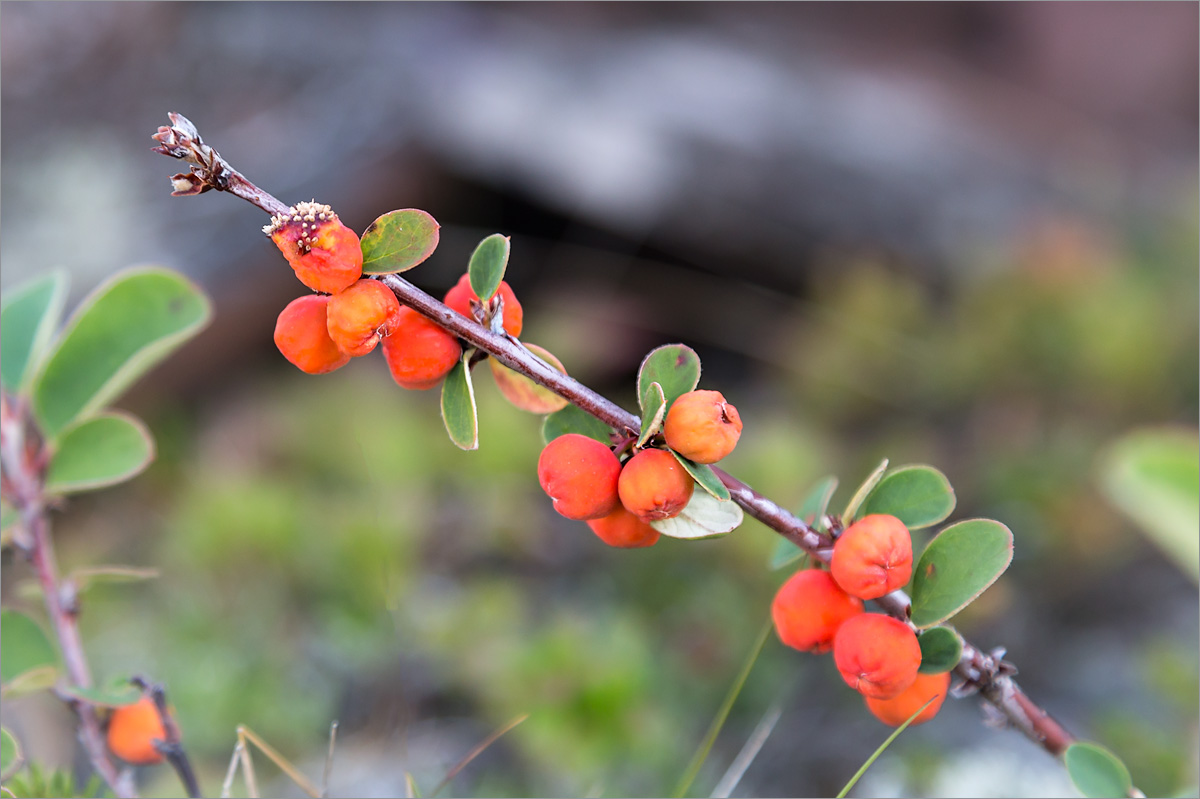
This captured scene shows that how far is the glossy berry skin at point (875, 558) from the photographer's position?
1.58 ft

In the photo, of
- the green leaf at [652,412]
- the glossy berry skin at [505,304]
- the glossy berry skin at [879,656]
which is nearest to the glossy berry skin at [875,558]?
the glossy berry skin at [879,656]

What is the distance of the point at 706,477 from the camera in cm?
49

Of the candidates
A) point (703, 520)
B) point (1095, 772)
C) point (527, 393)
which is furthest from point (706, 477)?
point (1095, 772)

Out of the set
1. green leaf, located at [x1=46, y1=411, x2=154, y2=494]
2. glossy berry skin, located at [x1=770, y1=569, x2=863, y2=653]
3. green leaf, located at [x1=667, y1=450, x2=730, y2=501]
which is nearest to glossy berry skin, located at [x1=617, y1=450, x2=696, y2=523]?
green leaf, located at [x1=667, y1=450, x2=730, y2=501]

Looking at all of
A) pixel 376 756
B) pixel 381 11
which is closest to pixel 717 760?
pixel 376 756

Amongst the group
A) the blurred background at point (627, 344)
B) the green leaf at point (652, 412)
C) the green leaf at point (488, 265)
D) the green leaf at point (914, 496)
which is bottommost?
the blurred background at point (627, 344)

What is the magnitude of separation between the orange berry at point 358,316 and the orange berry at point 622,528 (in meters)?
0.18

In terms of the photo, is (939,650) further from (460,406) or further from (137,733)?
(137,733)

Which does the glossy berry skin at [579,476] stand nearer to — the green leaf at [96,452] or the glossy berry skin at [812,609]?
the glossy berry skin at [812,609]

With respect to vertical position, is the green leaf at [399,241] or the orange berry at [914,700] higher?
the green leaf at [399,241]

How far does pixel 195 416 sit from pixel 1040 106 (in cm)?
315

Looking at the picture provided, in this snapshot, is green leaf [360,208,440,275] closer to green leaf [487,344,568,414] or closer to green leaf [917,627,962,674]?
green leaf [487,344,568,414]

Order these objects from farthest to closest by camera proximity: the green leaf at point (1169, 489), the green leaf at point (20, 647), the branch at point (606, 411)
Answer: the green leaf at point (1169, 489), the green leaf at point (20, 647), the branch at point (606, 411)

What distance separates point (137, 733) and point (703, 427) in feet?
1.64
